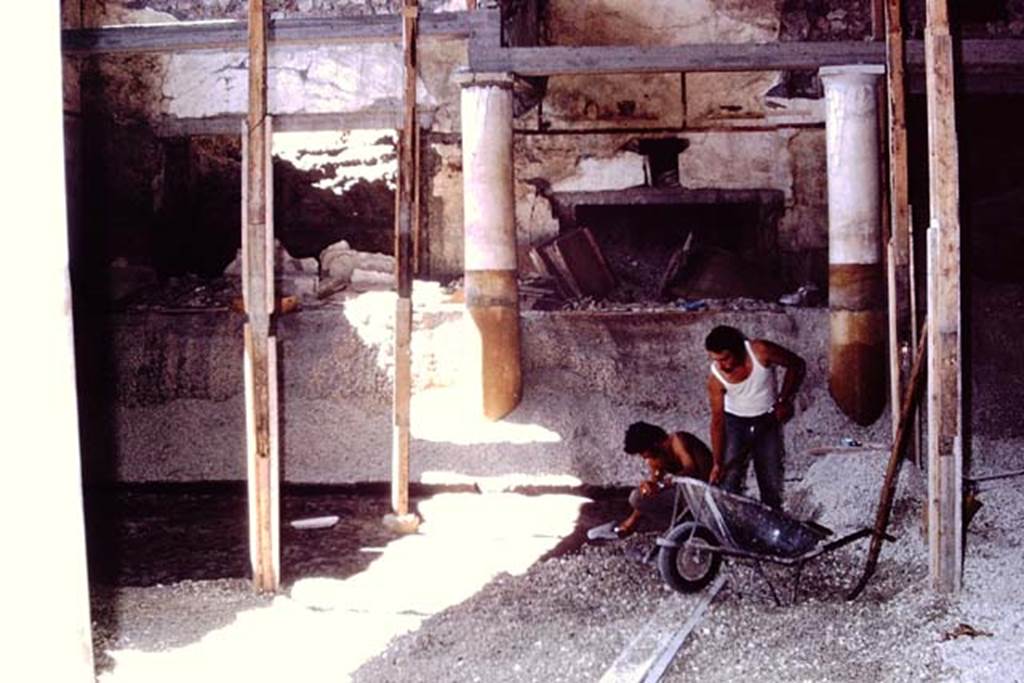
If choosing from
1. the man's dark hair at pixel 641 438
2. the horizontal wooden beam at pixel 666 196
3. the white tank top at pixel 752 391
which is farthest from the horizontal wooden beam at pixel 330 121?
the man's dark hair at pixel 641 438

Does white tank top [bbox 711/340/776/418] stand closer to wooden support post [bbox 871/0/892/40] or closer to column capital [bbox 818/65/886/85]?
column capital [bbox 818/65/886/85]

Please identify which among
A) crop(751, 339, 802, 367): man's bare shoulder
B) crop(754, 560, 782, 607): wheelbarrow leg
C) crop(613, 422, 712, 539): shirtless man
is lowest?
crop(754, 560, 782, 607): wheelbarrow leg

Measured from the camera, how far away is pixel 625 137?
12.5 m

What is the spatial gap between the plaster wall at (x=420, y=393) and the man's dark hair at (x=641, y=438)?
287cm

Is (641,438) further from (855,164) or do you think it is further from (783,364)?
(855,164)

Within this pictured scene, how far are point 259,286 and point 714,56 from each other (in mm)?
5994

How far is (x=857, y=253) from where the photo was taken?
391 inches

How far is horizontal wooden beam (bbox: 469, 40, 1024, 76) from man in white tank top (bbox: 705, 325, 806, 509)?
4.04 meters

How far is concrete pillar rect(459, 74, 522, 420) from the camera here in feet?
32.4

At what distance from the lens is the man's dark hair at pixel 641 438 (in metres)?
6.34

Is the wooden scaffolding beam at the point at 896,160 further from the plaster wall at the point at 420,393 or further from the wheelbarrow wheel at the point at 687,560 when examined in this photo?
the wheelbarrow wheel at the point at 687,560

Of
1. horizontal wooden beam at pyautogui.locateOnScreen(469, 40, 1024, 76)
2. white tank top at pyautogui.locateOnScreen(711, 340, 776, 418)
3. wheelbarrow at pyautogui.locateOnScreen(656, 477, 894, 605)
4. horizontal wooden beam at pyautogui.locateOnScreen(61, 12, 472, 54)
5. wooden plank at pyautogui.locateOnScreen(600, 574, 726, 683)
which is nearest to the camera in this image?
wooden plank at pyautogui.locateOnScreen(600, 574, 726, 683)

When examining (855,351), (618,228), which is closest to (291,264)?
(618,228)

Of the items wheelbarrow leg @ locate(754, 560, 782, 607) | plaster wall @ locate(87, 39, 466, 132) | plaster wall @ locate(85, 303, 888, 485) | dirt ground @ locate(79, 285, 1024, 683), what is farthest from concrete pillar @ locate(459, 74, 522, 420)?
wheelbarrow leg @ locate(754, 560, 782, 607)
